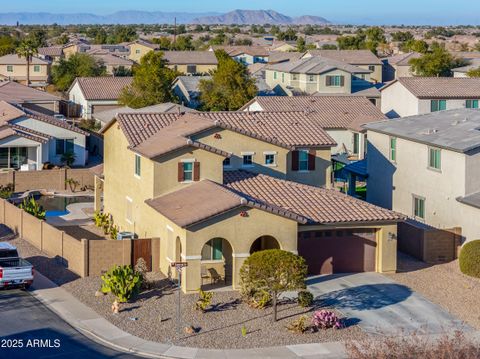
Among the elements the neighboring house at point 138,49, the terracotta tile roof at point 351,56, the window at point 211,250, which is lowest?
the window at point 211,250

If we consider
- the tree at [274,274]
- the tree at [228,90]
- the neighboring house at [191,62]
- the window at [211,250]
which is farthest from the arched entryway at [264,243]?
the neighboring house at [191,62]

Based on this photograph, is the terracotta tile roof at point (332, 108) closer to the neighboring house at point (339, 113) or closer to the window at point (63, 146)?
the neighboring house at point (339, 113)

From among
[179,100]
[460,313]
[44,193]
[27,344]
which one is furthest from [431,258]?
[179,100]

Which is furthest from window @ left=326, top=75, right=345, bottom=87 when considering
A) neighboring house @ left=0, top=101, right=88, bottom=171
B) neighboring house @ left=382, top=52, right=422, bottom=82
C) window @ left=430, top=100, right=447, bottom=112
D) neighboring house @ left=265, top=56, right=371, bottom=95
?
neighboring house @ left=0, top=101, right=88, bottom=171

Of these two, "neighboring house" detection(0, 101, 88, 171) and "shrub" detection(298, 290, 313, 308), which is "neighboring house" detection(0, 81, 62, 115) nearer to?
"neighboring house" detection(0, 101, 88, 171)

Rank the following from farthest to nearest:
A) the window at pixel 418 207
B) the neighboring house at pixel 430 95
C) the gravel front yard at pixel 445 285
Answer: the neighboring house at pixel 430 95, the window at pixel 418 207, the gravel front yard at pixel 445 285

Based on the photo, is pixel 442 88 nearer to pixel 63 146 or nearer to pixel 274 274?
pixel 63 146

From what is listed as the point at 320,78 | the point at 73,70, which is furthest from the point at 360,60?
the point at 73,70
